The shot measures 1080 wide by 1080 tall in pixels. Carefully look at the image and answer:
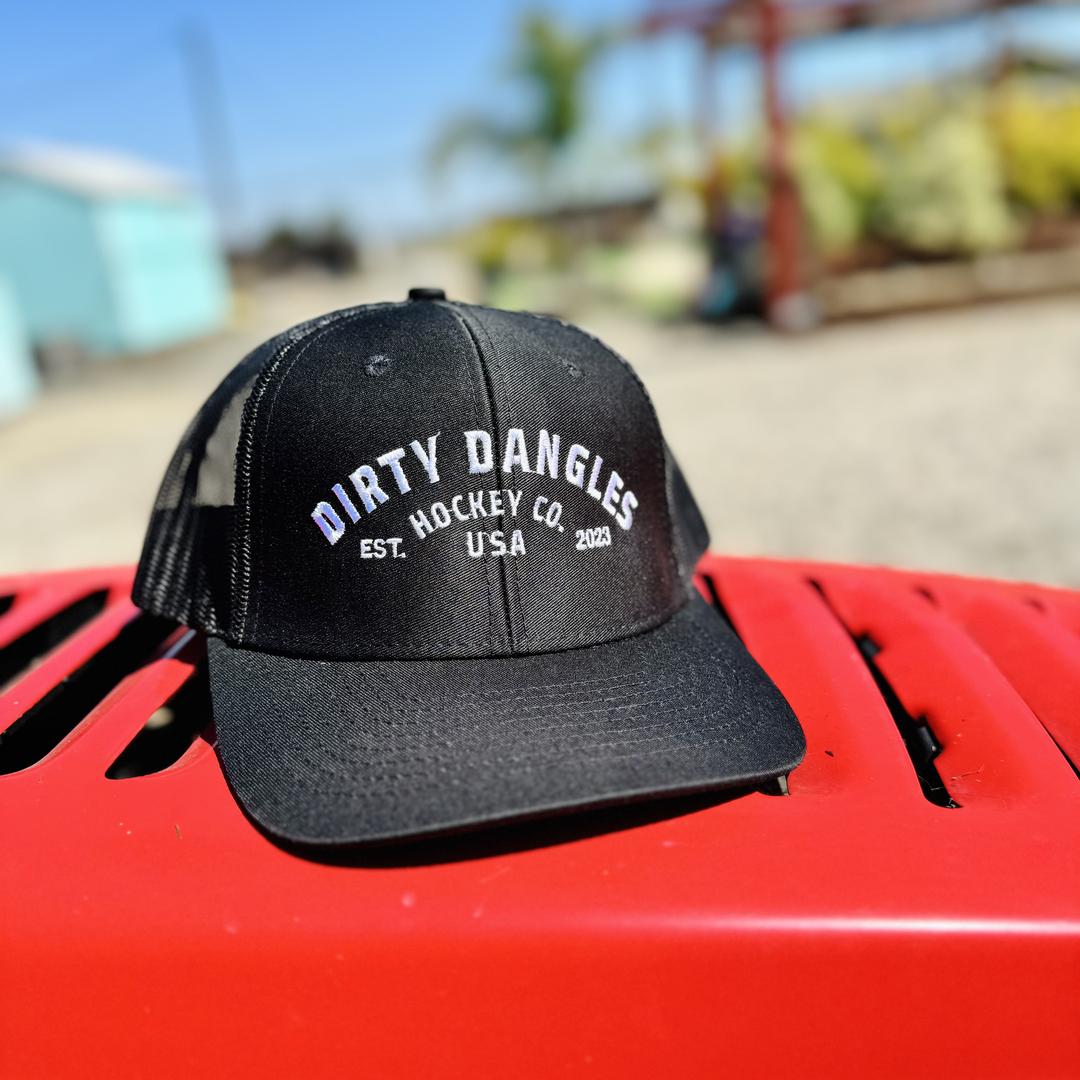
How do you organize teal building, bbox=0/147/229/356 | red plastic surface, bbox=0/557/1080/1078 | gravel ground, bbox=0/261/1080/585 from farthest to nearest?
teal building, bbox=0/147/229/356, gravel ground, bbox=0/261/1080/585, red plastic surface, bbox=0/557/1080/1078

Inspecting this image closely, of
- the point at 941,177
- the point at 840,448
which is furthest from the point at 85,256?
the point at 840,448

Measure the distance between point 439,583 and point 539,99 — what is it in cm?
2252

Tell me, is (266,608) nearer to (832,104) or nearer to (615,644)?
(615,644)

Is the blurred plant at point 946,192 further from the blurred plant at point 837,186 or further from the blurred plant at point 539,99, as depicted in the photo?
the blurred plant at point 539,99

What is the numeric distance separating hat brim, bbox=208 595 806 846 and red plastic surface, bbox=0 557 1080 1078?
4 cm

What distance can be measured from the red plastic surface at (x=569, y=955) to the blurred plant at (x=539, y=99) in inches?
867

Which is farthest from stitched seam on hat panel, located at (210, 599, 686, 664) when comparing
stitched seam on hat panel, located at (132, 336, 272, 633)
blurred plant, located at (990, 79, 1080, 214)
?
blurred plant, located at (990, 79, 1080, 214)

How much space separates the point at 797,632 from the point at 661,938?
1.96 feet

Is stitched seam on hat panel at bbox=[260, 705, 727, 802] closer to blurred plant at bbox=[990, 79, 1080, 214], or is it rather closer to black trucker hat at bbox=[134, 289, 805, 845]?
black trucker hat at bbox=[134, 289, 805, 845]

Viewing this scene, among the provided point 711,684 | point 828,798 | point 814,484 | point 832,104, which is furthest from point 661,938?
point 832,104

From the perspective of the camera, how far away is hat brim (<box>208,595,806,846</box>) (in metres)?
0.88

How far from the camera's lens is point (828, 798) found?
37.0 inches

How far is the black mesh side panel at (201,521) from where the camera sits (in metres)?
1.16

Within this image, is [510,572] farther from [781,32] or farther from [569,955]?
[781,32]
